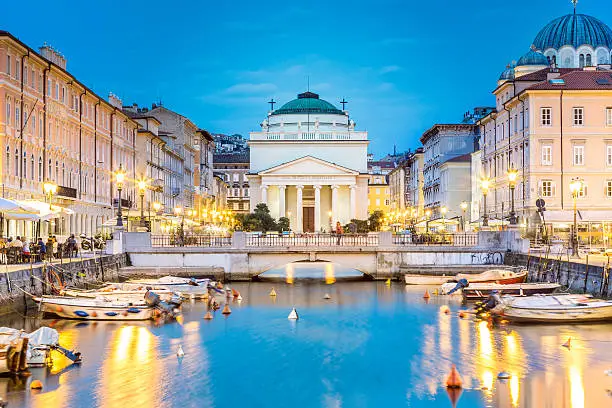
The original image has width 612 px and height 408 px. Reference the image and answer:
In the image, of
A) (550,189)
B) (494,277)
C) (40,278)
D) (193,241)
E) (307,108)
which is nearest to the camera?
(40,278)

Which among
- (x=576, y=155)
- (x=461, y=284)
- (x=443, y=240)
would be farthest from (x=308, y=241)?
(x=576, y=155)

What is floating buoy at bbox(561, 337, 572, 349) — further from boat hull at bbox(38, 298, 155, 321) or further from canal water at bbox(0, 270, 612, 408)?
boat hull at bbox(38, 298, 155, 321)

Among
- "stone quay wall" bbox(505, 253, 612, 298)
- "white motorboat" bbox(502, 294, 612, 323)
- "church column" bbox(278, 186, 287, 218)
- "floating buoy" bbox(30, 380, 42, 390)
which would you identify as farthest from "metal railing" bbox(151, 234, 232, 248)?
"church column" bbox(278, 186, 287, 218)

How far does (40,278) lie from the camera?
1517 inches

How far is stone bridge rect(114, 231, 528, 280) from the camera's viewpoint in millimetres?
55500

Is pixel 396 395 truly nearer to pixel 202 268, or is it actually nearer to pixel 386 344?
pixel 386 344

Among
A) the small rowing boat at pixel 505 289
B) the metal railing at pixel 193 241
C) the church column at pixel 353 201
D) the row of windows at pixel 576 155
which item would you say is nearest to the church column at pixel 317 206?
the church column at pixel 353 201

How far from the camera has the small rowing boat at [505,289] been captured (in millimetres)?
42750

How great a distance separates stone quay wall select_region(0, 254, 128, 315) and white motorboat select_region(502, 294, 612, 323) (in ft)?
72.1

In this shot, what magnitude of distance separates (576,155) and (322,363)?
50.3 m

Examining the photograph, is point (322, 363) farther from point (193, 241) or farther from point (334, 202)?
point (334, 202)

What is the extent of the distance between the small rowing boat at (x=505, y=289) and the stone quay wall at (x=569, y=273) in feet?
3.92

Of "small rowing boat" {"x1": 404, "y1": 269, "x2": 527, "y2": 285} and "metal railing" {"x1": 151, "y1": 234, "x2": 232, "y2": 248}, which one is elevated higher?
"metal railing" {"x1": 151, "y1": 234, "x2": 232, "y2": 248}

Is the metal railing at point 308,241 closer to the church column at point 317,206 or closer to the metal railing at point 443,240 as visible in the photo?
the metal railing at point 443,240
